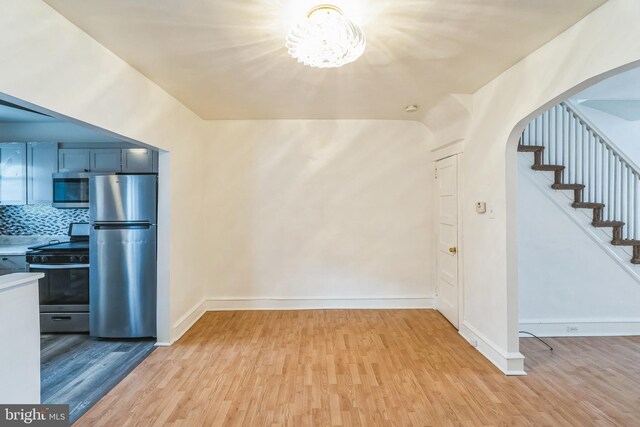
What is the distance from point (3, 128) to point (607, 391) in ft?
23.0

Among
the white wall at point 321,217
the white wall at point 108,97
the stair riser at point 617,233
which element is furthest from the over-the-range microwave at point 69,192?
the stair riser at point 617,233

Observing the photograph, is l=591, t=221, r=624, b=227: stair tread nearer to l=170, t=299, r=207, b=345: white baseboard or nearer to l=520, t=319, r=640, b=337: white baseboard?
l=520, t=319, r=640, b=337: white baseboard

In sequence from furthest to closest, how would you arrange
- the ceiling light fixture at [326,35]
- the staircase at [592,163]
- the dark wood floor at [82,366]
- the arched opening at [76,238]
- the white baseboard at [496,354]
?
the staircase at [592,163] < the arched opening at [76,238] < the white baseboard at [496,354] < the dark wood floor at [82,366] < the ceiling light fixture at [326,35]

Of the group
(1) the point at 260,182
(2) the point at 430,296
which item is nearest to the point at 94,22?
(1) the point at 260,182

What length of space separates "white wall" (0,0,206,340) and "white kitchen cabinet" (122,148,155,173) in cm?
35

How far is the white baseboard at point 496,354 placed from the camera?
8.46ft

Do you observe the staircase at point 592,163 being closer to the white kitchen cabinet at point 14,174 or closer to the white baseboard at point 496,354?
the white baseboard at point 496,354

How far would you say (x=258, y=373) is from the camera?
8.57 feet

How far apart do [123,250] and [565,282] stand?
4846 millimetres

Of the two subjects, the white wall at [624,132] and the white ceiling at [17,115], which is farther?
the white wall at [624,132]

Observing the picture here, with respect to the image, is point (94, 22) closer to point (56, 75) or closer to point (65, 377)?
point (56, 75)

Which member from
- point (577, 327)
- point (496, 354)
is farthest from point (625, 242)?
point (496, 354)

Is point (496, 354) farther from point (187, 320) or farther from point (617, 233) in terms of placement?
point (187, 320)

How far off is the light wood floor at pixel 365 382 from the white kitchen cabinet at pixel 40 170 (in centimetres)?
245
